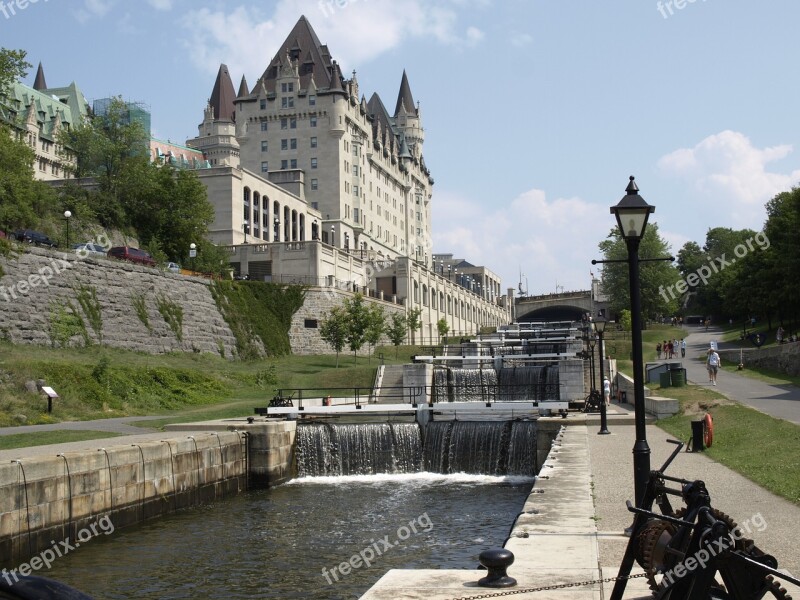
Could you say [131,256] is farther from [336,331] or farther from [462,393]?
[462,393]

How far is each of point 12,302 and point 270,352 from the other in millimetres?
22194

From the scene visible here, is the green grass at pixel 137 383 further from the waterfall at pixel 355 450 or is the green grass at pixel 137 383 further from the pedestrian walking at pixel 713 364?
the pedestrian walking at pixel 713 364

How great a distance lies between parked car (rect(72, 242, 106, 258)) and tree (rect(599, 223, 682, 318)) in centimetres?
5643

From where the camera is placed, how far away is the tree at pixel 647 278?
93750 mm

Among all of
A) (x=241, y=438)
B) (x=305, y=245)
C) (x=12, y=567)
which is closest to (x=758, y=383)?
(x=241, y=438)

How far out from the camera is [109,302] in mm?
47469

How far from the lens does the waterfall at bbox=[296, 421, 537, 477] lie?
1096 inches

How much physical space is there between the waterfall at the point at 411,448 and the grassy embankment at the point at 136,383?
592cm

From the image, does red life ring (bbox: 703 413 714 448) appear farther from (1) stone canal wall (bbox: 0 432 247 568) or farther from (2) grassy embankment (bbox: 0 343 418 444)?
(2) grassy embankment (bbox: 0 343 418 444)

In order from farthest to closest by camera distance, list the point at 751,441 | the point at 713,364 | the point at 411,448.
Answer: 1. the point at 713,364
2. the point at 411,448
3. the point at 751,441

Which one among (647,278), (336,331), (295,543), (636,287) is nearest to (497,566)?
(636,287)

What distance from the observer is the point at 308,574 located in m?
14.2

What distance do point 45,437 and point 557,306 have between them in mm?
128855

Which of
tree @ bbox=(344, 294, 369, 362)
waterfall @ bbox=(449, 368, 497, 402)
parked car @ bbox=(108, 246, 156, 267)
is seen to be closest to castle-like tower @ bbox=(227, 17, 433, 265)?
tree @ bbox=(344, 294, 369, 362)
